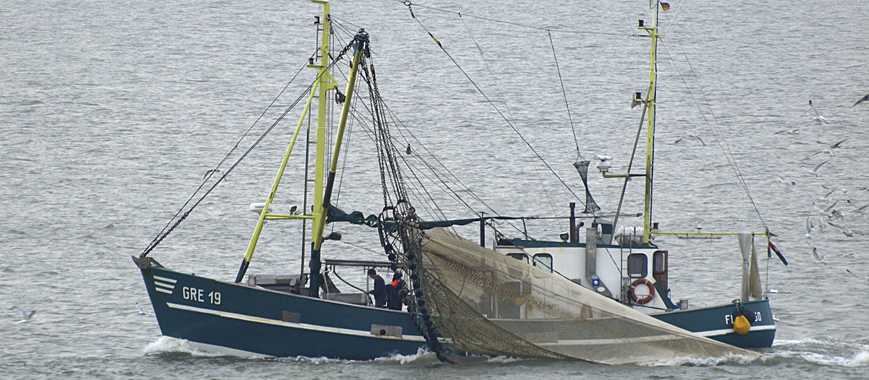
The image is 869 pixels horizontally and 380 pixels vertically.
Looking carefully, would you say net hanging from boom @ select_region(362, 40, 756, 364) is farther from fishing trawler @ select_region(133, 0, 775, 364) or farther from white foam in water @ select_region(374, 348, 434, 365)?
white foam in water @ select_region(374, 348, 434, 365)

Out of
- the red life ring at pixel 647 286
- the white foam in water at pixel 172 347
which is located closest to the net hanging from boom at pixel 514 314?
the red life ring at pixel 647 286

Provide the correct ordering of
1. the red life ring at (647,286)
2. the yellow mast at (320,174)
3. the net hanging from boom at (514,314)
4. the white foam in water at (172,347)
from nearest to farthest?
the yellow mast at (320,174) < the net hanging from boom at (514,314) < the white foam in water at (172,347) < the red life ring at (647,286)

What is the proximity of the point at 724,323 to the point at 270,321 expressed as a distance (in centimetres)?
1056

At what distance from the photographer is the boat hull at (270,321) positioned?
990 inches

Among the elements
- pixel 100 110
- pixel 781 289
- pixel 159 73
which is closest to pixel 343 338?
pixel 781 289

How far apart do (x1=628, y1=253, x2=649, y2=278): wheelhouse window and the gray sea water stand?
248 cm

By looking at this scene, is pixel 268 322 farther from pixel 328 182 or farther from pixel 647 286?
pixel 647 286

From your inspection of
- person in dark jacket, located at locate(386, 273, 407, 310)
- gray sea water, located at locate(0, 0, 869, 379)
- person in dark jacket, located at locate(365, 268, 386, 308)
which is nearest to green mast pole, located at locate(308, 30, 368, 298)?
person in dark jacket, located at locate(365, 268, 386, 308)

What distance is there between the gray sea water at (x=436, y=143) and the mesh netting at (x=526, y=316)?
472mm

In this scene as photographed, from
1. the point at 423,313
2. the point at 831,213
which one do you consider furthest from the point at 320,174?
the point at 831,213

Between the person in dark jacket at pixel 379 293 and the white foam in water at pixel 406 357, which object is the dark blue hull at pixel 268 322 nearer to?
the white foam in water at pixel 406 357

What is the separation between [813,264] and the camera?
41.0 meters

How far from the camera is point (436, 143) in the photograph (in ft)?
192

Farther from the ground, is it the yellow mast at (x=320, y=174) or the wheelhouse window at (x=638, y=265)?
the yellow mast at (x=320, y=174)
